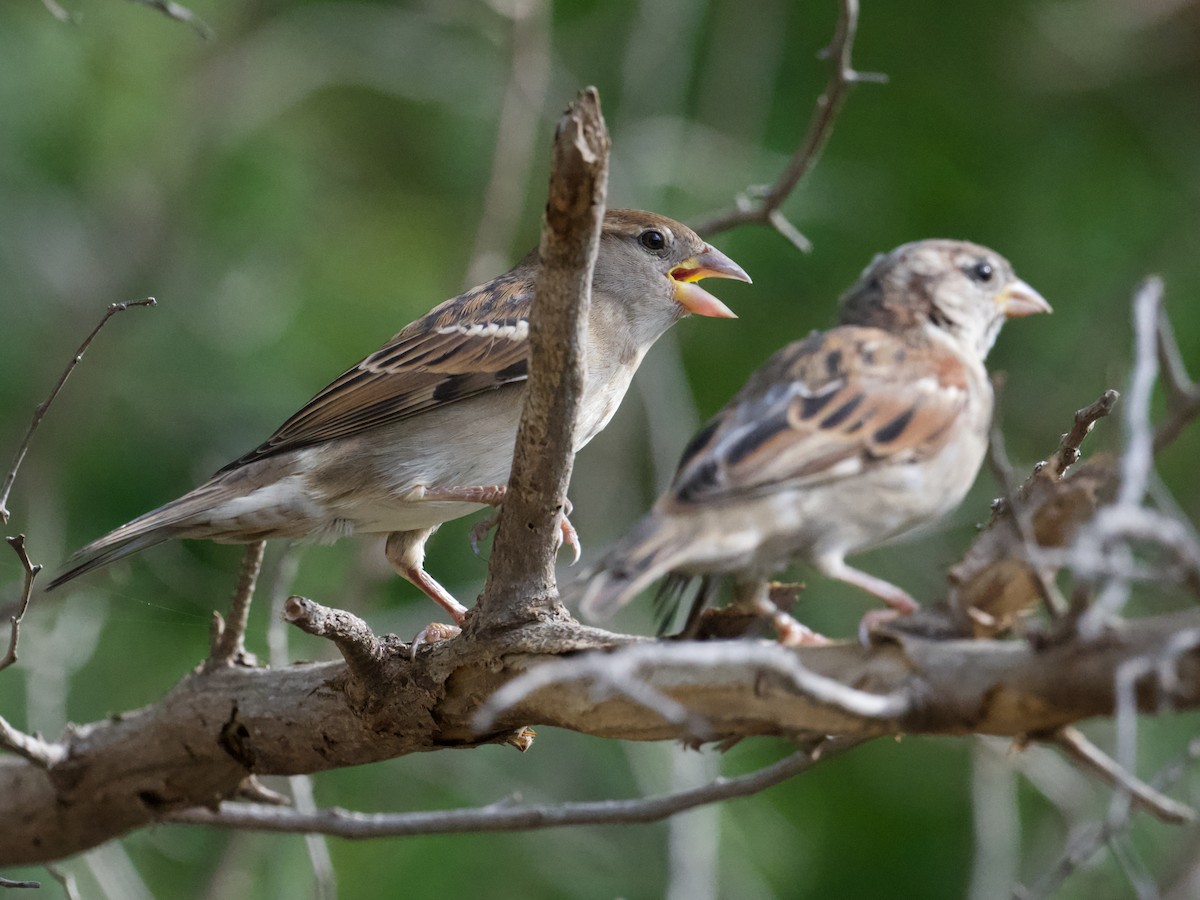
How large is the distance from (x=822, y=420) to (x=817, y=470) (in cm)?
13

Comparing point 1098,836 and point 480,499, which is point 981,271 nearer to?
point 1098,836

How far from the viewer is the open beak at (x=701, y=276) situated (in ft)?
15.8

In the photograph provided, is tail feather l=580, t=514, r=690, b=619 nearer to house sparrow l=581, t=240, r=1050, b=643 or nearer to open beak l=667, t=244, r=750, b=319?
house sparrow l=581, t=240, r=1050, b=643

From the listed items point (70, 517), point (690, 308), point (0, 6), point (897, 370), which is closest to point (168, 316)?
point (70, 517)

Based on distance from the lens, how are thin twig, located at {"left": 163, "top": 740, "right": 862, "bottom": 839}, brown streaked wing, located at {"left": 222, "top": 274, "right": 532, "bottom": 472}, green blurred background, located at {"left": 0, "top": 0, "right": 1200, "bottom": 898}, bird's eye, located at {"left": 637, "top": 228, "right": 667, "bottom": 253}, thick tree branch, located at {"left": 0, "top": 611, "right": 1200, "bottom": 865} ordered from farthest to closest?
1. green blurred background, located at {"left": 0, "top": 0, "right": 1200, "bottom": 898}
2. bird's eye, located at {"left": 637, "top": 228, "right": 667, "bottom": 253}
3. brown streaked wing, located at {"left": 222, "top": 274, "right": 532, "bottom": 472}
4. thin twig, located at {"left": 163, "top": 740, "right": 862, "bottom": 839}
5. thick tree branch, located at {"left": 0, "top": 611, "right": 1200, "bottom": 865}

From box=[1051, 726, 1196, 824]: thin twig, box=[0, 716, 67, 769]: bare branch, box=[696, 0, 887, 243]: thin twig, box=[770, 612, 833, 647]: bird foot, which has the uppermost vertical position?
box=[696, 0, 887, 243]: thin twig

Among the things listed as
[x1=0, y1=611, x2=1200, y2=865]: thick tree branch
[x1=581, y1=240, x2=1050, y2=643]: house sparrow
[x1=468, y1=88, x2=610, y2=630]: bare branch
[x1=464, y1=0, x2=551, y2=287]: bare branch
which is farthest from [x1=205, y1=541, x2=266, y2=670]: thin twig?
[x1=464, y1=0, x2=551, y2=287]: bare branch

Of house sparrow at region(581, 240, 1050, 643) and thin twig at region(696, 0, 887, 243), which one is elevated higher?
thin twig at region(696, 0, 887, 243)

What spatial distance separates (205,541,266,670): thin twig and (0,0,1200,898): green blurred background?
2078mm

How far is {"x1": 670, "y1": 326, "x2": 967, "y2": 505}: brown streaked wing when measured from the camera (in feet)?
8.96

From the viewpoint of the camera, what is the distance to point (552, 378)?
3.08 metres

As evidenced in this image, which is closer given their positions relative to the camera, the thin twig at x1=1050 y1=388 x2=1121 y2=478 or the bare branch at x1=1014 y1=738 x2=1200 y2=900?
the bare branch at x1=1014 y1=738 x2=1200 y2=900

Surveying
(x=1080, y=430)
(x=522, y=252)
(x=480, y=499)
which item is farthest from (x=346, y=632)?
→ (x=522, y=252)

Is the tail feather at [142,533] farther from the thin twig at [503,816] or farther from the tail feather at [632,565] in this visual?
the tail feather at [632,565]
